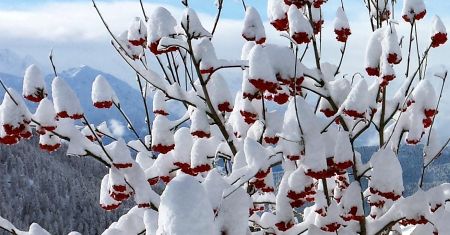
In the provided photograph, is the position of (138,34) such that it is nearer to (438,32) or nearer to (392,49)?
(392,49)

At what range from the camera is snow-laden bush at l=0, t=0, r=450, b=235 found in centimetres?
359

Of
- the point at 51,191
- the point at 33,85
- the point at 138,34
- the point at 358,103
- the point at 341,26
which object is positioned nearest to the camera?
the point at 358,103

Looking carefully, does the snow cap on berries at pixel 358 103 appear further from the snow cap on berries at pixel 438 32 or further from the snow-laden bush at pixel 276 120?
the snow cap on berries at pixel 438 32

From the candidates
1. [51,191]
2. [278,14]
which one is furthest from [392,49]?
[51,191]

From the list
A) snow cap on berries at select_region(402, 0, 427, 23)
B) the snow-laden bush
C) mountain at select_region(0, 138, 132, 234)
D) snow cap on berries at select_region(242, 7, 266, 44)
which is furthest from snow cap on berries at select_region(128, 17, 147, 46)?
mountain at select_region(0, 138, 132, 234)

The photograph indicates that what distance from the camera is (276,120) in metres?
4.11

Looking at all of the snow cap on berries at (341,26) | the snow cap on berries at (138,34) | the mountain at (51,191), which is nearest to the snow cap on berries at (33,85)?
the snow cap on berries at (138,34)

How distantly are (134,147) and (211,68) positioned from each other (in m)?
1.62

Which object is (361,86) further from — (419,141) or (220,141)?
(220,141)

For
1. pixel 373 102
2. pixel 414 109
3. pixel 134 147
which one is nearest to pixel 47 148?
pixel 134 147

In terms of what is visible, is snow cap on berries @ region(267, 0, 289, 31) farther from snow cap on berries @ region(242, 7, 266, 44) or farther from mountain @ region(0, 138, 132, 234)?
mountain @ region(0, 138, 132, 234)

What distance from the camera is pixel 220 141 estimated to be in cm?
455

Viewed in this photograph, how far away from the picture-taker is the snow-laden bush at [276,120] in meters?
3.59

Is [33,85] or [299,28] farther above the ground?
[299,28]
